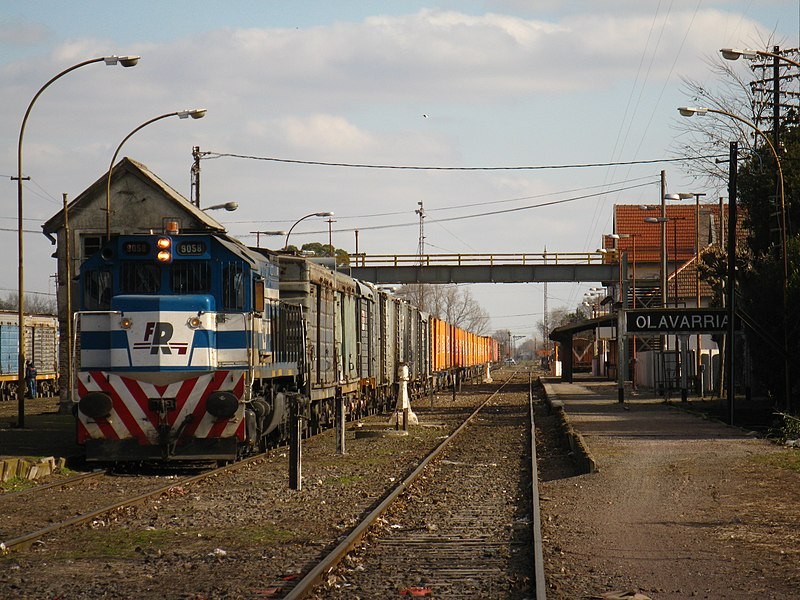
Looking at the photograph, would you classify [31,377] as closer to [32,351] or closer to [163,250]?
[32,351]

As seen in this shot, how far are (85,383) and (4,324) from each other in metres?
31.3

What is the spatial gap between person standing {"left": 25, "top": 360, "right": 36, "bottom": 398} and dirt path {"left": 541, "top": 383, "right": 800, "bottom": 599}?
32.6 metres

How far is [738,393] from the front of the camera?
149ft

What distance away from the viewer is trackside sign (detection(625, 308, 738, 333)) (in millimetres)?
32250

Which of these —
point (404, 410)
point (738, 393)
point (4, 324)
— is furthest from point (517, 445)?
point (4, 324)

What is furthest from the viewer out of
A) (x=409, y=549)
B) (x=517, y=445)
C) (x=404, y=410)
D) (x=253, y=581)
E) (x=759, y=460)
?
(x=404, y=410)

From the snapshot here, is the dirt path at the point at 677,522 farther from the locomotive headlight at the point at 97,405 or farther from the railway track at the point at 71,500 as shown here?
the locomotive headlight at the point at 97,405

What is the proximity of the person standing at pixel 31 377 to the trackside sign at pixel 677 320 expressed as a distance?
27471 millimetres

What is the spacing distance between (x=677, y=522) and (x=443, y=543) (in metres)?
2.95

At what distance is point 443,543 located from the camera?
1069cm

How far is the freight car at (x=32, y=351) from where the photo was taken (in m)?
45.5

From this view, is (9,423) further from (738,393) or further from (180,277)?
(738,393)

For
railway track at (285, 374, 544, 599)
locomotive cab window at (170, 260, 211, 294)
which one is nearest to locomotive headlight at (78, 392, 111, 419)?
locomotive cab window at (170, 260, 211, 294)

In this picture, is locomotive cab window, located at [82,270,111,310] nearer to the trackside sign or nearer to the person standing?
the trackside sign
